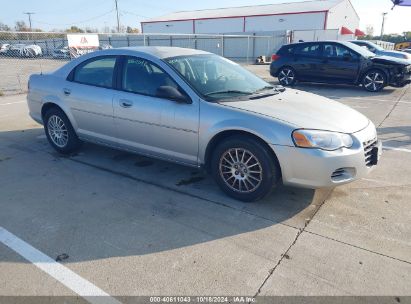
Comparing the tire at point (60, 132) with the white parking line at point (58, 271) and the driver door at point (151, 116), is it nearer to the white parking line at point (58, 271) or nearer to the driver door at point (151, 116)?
the driver door at point (151, 116)

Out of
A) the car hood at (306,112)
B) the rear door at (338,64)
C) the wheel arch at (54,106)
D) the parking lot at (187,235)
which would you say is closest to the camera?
the parking lot at (187,235)

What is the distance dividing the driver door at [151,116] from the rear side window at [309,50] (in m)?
8.83

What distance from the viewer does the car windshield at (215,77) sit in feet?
12.6

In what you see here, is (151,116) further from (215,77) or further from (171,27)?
(171,27)

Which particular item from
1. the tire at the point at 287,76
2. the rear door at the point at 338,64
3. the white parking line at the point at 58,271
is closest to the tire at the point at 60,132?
the white parking line at the point at 58,271

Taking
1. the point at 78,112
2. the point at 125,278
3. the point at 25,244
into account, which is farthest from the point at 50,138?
the point at 125,278

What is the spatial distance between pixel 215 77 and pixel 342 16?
46.9 m

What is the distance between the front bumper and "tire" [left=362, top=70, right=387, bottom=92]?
8318 mm

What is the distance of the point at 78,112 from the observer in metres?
4.77

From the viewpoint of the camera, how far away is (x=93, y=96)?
4516 millimetres

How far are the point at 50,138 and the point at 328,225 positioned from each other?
169 inches

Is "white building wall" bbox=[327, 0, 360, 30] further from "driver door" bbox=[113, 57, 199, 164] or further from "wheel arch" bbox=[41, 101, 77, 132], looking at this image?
"driver door" bbox=[113, 57, 199, 164]

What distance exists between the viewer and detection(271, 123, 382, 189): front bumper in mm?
3168

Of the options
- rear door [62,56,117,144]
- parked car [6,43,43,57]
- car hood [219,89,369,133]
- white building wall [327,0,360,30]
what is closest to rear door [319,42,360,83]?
car hood [219,89,369,133]
